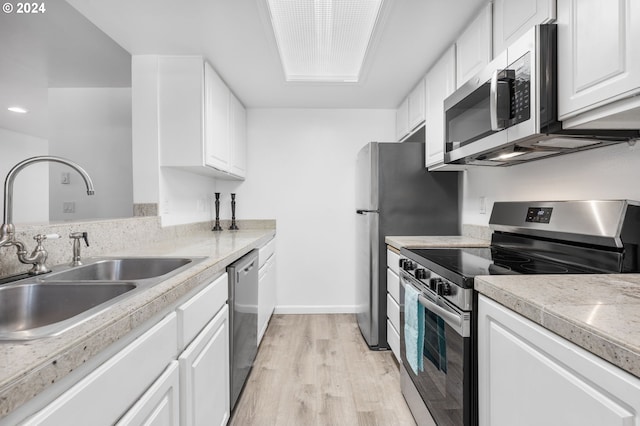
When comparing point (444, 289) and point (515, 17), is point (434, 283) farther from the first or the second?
point (515, 17)

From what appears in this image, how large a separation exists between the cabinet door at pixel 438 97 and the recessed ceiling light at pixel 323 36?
0.53 m

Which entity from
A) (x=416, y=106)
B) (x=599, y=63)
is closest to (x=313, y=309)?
(x=416, y=106)

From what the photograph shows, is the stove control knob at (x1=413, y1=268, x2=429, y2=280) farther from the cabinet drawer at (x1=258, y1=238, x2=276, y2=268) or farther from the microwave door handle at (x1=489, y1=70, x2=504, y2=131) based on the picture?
the cabinet drawer at (x1=258, y1=238, x2=276, y2=268)

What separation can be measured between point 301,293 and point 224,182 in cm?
147

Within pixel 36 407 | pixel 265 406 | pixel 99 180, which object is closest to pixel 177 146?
pixel 99 180

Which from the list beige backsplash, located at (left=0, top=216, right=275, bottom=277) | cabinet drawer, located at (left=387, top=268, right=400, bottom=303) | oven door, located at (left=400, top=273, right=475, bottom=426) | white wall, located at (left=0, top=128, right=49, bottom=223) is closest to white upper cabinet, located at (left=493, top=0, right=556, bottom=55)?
oven door, located at (left=400, top=273, right=475, bottom=426)

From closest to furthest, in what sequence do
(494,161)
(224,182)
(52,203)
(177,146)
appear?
1. (494,161)
2. (177,146)
3. (52,203)
4. (224,182)

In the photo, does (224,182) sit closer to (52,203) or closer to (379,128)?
(52,203)

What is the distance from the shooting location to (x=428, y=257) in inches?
61.4

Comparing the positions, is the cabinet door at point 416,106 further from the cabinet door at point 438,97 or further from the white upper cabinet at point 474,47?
the white upper cabinet at point 474,47

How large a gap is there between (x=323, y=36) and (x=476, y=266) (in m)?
1.76

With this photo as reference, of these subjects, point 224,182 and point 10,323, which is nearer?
point 10,323

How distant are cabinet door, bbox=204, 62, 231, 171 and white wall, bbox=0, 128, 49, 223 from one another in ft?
3.28

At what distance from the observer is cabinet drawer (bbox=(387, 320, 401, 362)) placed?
7.25 ft
